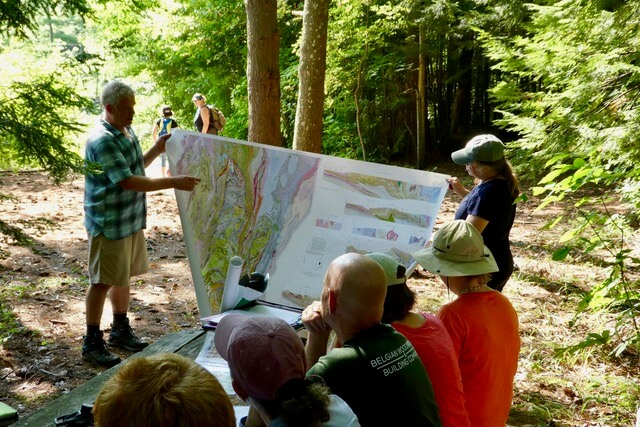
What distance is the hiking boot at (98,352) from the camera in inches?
156

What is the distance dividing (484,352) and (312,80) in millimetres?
4905

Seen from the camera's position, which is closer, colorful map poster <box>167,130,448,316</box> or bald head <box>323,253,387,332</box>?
bald head <box>323,253,387,332</box>

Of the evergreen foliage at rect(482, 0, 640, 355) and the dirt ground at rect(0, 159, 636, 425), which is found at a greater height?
the evergreen foliage at rect(482, 0, 640, 355)

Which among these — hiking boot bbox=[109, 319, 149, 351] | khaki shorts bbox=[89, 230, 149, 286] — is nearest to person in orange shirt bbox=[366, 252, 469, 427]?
khaki shorts bbox=[89, 230, 149, 286]

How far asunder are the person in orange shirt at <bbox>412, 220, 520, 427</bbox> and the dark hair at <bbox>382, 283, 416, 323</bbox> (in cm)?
32

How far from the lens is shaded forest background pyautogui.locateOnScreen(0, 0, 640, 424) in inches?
133

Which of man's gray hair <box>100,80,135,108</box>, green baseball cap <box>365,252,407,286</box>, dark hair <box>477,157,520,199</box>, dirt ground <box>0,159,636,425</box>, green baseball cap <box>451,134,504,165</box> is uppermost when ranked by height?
man's gray hair <box>100,80,135,108</box>

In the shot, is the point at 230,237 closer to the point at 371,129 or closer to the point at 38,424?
the point at 38,424

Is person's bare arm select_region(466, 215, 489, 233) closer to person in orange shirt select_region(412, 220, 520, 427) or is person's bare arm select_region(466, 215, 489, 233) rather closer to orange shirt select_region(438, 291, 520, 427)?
person in orange shirt select_region(412, 220, 520, 427)

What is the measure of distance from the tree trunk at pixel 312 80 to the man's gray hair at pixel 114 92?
3.10 m

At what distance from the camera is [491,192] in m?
3.33

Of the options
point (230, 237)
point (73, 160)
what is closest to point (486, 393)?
point (230, 237)

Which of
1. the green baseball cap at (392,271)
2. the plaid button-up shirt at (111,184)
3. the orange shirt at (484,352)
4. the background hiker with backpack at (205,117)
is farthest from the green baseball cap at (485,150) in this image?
the background hiker with backpack at (205,117)

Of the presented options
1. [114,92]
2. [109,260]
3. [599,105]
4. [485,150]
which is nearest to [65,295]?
[109,260]
